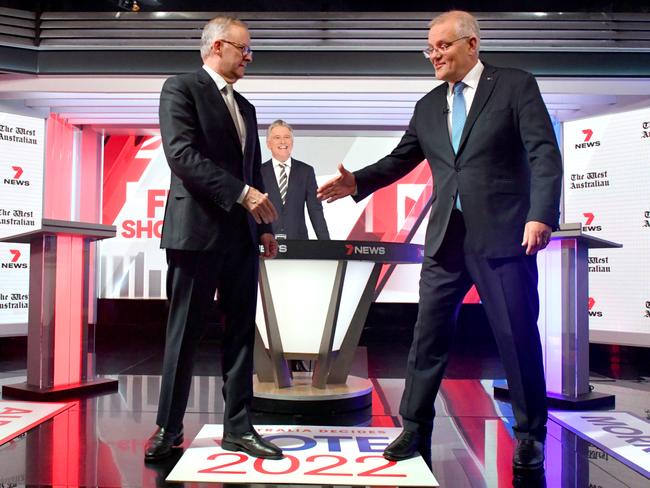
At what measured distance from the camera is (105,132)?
702 cm

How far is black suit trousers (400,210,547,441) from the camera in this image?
211 centimetres

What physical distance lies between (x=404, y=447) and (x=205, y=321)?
0.93 m

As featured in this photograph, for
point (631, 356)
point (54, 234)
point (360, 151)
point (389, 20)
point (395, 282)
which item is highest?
point (389, 20)

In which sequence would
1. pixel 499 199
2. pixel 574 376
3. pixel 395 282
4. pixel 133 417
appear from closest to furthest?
pixel 499 199 < pixel 133 417 < pixel 574 376 < pixel 395 282

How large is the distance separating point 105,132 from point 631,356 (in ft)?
21.5

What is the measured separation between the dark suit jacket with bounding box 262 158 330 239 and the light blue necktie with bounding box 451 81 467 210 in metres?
2.51

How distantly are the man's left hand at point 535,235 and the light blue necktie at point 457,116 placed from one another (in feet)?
0.93

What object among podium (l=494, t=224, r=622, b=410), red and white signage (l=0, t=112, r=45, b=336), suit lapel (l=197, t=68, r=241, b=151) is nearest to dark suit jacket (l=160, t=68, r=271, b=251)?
suit lapel (l=197, t=68, r=241, b=151)

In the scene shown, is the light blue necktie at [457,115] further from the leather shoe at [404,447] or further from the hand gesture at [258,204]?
the leather shoe at [404,447]

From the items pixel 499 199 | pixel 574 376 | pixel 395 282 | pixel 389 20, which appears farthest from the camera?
pixel 395 282

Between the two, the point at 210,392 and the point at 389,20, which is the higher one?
the point at 389,20

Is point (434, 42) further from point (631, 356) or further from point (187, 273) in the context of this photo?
point (631, 356)

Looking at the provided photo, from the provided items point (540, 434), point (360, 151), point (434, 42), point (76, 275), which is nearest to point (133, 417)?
point (76, 275)
